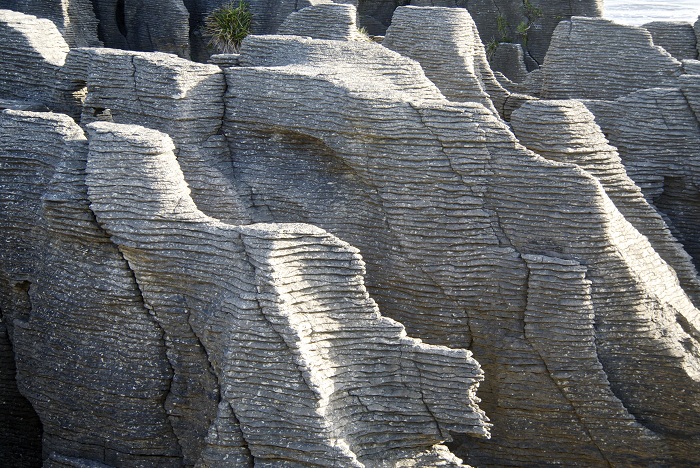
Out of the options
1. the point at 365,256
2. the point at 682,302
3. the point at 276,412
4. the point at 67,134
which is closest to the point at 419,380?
the point at 276,412

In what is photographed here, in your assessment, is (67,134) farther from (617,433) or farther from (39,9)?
(39,9)

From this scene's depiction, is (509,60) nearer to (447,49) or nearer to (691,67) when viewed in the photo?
(691,67)

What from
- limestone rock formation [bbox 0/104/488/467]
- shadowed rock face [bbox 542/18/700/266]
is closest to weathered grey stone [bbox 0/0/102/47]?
limestone rock formation [bbox 0/104/488/467]

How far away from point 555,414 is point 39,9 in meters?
14.1

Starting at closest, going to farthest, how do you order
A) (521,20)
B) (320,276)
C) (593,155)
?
1. (320,276)
2. (593,155)
3. (521,20)

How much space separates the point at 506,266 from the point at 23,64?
23.3 feet

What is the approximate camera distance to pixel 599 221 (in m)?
10.6

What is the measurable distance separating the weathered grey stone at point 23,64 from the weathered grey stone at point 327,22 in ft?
12.3

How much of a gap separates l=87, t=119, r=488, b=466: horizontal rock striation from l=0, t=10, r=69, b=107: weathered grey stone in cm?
322

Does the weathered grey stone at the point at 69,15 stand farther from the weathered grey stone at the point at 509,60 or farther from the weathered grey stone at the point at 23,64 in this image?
the weathered grey stone at the point at 509,60

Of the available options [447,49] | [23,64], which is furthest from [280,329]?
[447,49]

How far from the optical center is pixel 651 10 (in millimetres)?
37094

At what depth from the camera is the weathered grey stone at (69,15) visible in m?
19.5

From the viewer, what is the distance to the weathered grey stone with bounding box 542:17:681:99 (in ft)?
49.2
